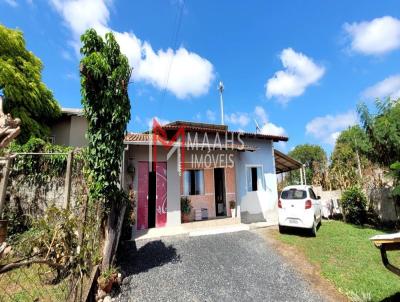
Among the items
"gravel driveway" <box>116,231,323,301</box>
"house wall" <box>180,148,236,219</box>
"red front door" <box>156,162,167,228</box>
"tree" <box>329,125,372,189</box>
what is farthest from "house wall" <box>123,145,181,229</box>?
"tree" <box>329,125,372,189</box>

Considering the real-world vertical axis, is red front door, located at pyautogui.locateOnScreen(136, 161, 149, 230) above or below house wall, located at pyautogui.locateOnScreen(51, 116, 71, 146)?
below

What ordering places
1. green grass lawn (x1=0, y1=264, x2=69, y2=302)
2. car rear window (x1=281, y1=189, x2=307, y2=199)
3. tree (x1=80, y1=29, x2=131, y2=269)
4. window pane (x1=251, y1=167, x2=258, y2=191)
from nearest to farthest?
green grass lawn (x1=0, y1=264, x2=69, y2=302)
tree (x1=80, y1=29, x2=131, y2=269)
car rear window (x1=281, y1=189, x2=307, y2=199)
window pane (x1=251, y1=167, x2=258, y2=191)

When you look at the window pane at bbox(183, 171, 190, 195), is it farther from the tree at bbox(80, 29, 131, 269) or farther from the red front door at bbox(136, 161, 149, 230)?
the tree at bbox(80, 29, 131, 269)

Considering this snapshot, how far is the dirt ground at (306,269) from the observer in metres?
5.71

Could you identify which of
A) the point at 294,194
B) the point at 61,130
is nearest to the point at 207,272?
the point at 294,194

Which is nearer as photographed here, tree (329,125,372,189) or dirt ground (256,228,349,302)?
dirt ground (256,228,349,302)

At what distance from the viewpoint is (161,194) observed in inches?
423

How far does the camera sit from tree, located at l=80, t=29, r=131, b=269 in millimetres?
6211

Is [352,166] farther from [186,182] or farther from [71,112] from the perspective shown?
[71,112]

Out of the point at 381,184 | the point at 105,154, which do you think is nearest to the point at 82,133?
the point at 105,154

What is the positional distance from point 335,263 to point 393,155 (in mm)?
6940

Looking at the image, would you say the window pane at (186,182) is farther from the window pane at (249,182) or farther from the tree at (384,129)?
the tree at (384,129)

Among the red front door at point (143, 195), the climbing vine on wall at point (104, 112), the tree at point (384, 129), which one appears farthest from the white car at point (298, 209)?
the climbing vine on wall at point (104, 112)

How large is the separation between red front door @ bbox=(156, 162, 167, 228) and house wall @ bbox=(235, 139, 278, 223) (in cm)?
402
